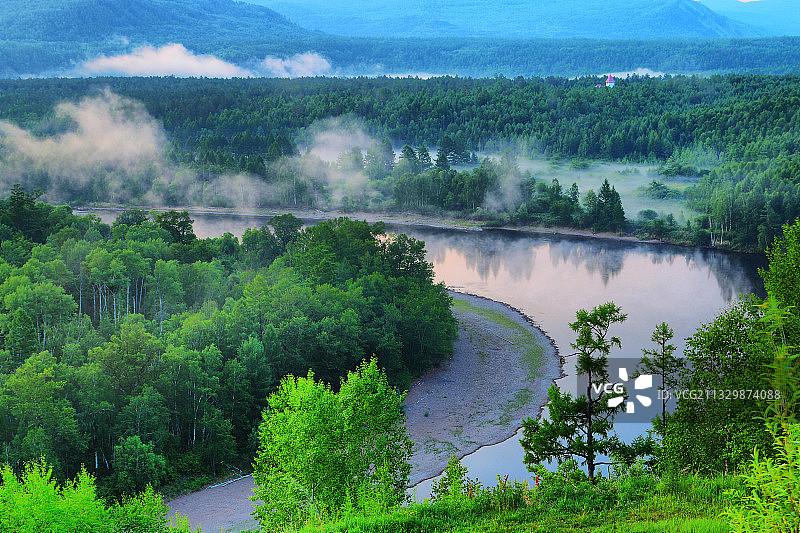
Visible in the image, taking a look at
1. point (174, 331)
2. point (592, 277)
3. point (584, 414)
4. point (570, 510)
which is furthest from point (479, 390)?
point (592, 277)

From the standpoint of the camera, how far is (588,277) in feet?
198

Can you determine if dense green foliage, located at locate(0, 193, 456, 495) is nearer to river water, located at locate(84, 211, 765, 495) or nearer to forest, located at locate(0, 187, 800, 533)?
forest, located at locate(0, 187, 800, 533)

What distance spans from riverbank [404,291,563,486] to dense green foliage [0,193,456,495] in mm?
1649

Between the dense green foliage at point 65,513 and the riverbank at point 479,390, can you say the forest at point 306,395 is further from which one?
the riverbank at point 479,390

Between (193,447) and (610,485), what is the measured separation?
16590 mm

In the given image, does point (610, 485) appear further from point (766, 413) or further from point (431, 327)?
point (431, 327)

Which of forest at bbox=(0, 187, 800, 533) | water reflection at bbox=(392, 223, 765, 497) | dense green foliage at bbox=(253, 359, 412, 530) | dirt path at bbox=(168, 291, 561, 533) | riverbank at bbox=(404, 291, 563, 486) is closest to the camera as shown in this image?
forest at bbox=(0, 187, 800, 533)

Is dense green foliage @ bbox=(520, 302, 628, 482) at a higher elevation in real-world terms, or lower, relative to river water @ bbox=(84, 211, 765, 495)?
higher

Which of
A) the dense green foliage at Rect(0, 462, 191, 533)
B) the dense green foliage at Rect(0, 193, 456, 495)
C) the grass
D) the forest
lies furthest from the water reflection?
the dense green foliage at Rect(0, 462, 191, 533)

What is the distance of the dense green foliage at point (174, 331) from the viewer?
86.5 ft

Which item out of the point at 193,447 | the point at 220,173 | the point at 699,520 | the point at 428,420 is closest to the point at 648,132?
the point at 220,173

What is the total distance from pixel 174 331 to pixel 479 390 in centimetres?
1348

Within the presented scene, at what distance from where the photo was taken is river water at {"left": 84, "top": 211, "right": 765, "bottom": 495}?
160 feet

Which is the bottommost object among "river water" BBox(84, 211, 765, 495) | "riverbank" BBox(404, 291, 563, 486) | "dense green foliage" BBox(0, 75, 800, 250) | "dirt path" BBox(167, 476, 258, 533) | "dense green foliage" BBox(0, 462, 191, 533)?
"dirt path" BBox(167, 476, 258, 533)
